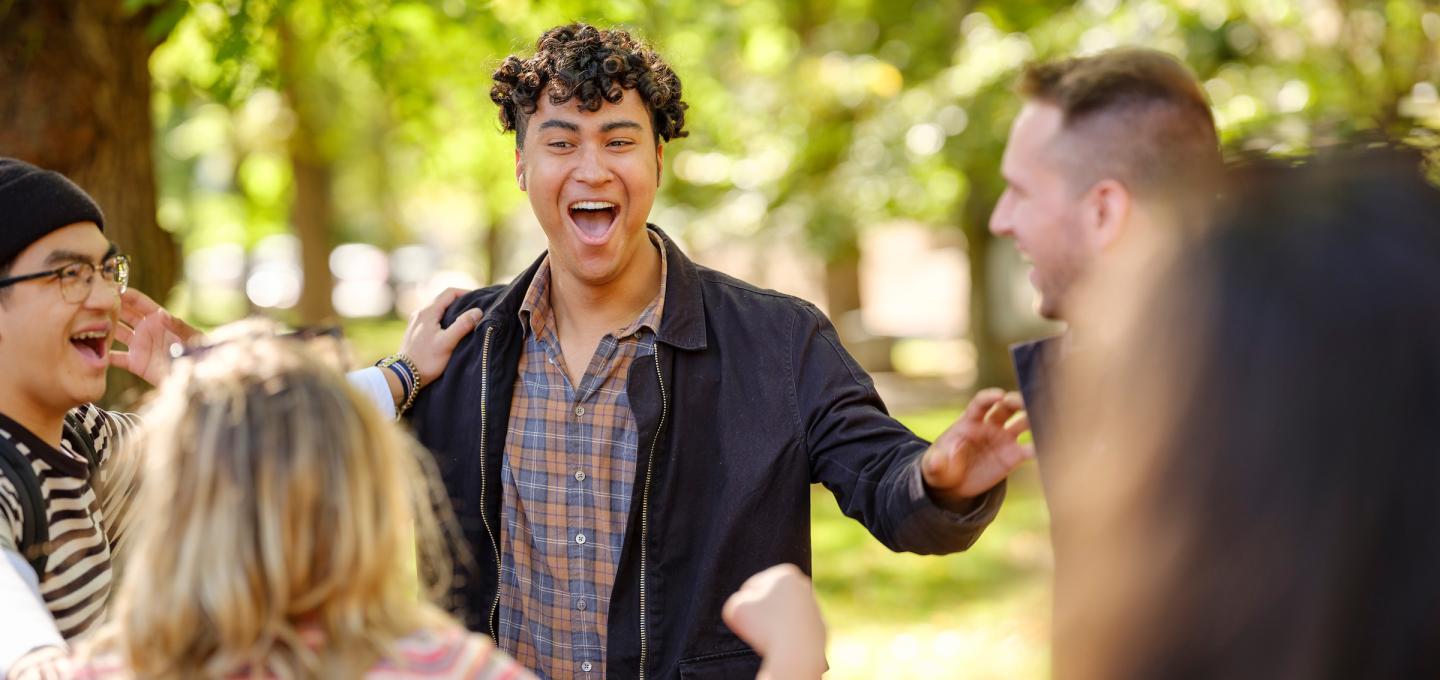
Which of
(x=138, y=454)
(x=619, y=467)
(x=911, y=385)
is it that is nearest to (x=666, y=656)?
(x=619, y=467)

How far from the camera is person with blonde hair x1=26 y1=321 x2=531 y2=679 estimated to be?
188 centimetres

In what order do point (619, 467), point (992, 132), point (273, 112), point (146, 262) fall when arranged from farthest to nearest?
point (273, 112), point (992, 132), point (146, 262), point (619, 467)

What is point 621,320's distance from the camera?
3389 mm

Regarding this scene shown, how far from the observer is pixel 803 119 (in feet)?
42.3

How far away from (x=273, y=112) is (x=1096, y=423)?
1324cm

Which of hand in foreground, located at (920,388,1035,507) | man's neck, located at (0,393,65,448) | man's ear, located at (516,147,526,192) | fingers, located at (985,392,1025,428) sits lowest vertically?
hand in foreground, located at (920,388,1035,507)

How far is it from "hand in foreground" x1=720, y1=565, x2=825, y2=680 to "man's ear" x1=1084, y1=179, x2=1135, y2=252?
0.80m

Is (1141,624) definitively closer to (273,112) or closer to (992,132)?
(992,132)

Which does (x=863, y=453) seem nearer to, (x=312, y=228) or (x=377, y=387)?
(x=377, y=387)

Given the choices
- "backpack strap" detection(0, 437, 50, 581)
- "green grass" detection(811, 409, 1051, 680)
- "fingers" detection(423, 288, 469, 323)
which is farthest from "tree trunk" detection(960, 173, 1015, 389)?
"backpack strap" detection(0, 437, 50, 581)

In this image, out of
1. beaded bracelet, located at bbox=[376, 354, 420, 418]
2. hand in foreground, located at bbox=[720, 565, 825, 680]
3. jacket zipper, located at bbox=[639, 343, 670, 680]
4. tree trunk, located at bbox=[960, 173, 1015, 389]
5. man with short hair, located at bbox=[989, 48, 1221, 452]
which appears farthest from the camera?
tree trunk, located at bbox=[960, 173, 1015, 389]

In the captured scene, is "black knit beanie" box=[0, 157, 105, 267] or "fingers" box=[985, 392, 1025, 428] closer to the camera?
"fingers" box=[985, 392, 1025, 428]

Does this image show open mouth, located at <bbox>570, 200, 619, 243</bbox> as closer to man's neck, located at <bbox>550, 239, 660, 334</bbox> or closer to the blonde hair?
man's neck, located at <bbox>550, 239, 660, 334</bbox>

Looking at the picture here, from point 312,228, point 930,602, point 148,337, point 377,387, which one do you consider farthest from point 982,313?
point 148,337
